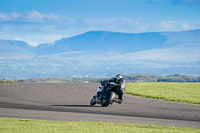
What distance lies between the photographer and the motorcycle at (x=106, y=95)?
74.5ft

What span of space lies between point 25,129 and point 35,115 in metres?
4.67

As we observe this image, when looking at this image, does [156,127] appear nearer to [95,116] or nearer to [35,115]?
[95,116]

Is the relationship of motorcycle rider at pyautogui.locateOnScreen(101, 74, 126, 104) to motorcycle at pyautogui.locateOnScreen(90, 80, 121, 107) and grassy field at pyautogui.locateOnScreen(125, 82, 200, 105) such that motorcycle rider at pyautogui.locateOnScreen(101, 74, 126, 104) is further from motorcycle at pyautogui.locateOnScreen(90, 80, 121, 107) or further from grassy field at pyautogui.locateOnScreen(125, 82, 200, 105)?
grassy field at pyautogui.locateOnScreen(125, 82, 200, 105)

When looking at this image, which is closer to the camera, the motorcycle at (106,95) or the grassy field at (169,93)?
the motorcycle at (106,95)

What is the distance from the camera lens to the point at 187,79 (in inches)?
7618

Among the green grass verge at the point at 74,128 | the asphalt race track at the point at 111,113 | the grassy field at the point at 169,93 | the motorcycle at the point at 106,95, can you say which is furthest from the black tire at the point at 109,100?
the grassy field at the point at 169,93

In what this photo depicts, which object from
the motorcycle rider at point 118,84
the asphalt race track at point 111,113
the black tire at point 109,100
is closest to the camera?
the asphalt race track at point 111,113

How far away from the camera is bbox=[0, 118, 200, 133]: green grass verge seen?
1388 centimetres

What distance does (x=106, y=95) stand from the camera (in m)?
23.2

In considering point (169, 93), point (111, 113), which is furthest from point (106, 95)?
point (169, 93)

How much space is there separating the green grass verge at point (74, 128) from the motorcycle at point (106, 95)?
Result: 266 inches

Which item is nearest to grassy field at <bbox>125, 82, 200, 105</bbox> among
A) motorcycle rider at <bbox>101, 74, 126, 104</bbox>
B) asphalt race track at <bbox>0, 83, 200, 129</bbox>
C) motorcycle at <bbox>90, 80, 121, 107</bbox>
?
asphalt race track at <bbox>0, 83, 200, 129</bbox>

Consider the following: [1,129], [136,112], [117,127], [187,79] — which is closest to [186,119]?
[136,112]

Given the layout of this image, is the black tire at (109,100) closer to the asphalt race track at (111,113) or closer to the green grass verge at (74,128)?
the asphalt race track at (111,113)
